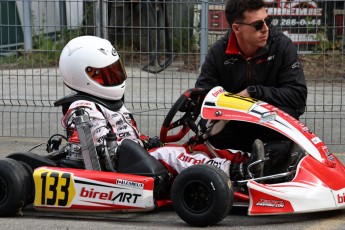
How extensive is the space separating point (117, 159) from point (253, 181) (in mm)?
886

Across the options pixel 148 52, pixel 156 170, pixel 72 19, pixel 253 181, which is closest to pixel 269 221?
pixel 253 181

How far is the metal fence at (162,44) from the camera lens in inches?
322

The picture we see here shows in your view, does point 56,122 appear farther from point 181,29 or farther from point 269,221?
point 269,221

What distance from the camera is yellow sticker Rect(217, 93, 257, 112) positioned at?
5590mm

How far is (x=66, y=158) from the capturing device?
5906mm

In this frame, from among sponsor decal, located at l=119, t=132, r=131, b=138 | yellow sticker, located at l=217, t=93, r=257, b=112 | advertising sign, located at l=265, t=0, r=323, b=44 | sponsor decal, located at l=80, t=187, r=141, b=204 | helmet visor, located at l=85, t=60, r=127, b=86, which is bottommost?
sponsor decal, located at l=80, t=187, r=141, b=204

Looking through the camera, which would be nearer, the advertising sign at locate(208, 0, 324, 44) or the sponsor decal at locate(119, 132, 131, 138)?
the sponsor decal at locate(119, 132, 131, 138)

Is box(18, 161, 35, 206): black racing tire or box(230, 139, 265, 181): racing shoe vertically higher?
box(230, 139, 265, 181): racing shoe

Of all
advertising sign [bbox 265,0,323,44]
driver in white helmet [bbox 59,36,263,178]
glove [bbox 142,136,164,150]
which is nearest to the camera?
driver in white helmet [bbox 59,36,263,178]

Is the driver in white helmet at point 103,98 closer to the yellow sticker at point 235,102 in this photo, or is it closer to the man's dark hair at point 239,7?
the yellow sticker at point 235,102

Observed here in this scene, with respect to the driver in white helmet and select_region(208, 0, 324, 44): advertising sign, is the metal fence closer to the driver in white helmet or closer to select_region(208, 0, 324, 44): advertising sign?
select_region(208, 0, 324, 44): advertising sign

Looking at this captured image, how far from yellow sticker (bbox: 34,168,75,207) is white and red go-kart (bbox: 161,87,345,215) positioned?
27.7 inches

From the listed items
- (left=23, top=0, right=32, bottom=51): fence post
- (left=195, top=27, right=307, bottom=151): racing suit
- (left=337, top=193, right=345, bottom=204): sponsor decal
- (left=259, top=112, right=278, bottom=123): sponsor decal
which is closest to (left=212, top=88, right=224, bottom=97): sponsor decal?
(left=195, top=27, right=307, bottom=151): racing suit

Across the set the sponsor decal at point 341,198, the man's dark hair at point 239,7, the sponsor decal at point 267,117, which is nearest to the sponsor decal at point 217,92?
the sponsor decal at point 267,117
